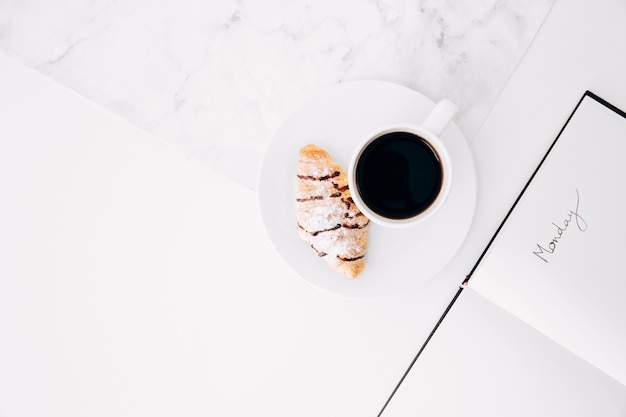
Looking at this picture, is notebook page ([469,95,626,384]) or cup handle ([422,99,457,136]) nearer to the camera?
cup handle ([422,99,457,136])

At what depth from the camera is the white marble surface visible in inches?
31.7

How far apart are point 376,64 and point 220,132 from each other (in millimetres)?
320

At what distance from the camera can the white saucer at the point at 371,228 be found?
0.74 metres

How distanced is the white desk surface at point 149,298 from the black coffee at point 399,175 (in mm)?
196

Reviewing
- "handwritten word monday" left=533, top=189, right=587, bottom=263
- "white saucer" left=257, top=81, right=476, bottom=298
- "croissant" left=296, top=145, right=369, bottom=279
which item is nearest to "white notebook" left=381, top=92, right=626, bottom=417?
"handwritten word monday" left=533, top=189, right=587, bottom=263

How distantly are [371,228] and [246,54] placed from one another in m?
0.40

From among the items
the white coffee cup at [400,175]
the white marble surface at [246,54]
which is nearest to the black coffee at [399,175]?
the white coffee cup at [400,175]

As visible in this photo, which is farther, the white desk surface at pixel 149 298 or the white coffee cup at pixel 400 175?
the white desk surface at pixel 149 298

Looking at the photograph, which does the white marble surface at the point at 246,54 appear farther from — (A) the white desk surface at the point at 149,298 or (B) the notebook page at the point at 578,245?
(B) the notebook page at the point at 578,245

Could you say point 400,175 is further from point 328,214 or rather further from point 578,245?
point 578,245

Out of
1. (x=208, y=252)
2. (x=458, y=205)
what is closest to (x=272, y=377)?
(x=208, y=252)

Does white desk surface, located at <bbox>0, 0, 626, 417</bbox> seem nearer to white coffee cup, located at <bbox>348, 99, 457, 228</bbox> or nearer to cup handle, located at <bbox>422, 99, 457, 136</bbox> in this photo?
white coffee cup, located at <bbox>348, 99, 457, 228</bbox>

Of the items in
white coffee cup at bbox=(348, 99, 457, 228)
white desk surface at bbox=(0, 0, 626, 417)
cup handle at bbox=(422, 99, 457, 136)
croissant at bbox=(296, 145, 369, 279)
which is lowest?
white desk surface at bbox=(0, 0, 626, 417)

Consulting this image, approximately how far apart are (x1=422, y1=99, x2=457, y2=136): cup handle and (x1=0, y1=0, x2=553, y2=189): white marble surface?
0.17 metres
